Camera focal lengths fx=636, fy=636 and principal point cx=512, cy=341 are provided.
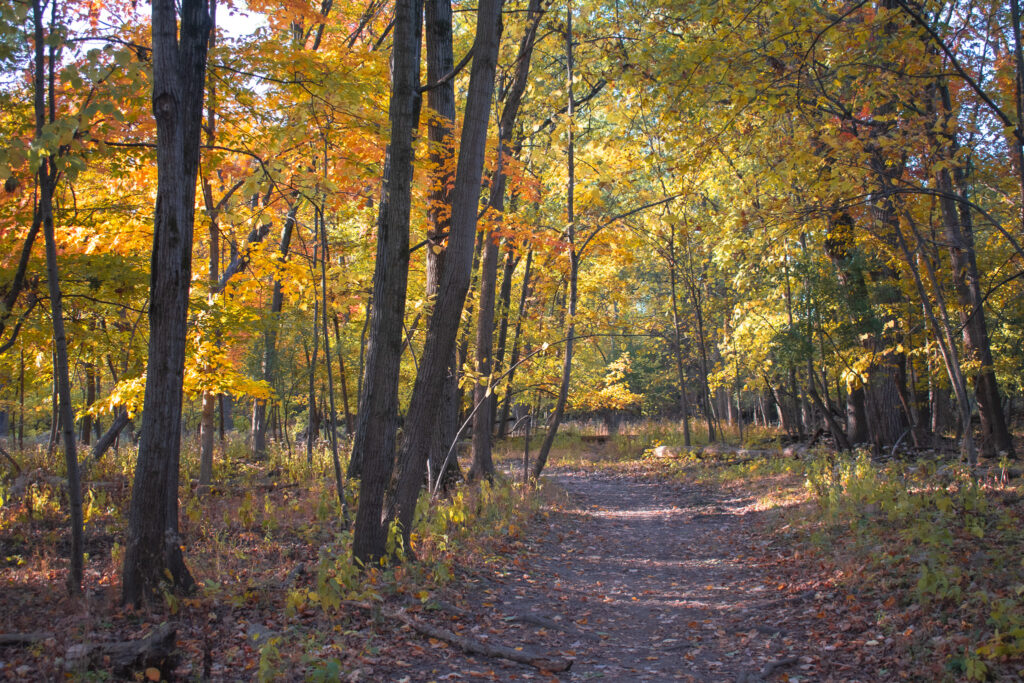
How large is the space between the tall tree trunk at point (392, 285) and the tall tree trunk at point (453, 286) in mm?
361

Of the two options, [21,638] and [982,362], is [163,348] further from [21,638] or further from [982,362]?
[982,362]

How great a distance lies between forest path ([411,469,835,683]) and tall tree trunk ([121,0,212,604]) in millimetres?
2266

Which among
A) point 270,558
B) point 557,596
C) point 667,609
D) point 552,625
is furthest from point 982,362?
point 270,558

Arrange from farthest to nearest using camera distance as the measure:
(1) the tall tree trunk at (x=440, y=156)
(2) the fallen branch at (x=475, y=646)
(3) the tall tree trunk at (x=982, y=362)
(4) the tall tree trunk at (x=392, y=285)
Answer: (3) the tall tree trunk at (x=982, y=362), (1) the tall tree trunk at (x=440, y=156), (4) the tall tree trunk at (x=392, y=285), (2) the fallen branch at (x=475, y=646)

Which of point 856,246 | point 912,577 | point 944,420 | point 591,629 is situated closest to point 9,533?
point 591,629

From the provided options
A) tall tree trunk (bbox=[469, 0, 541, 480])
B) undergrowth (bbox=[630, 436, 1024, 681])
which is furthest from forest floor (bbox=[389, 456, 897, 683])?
tall tree trunk (bbox=[469, 0, 541, 480])

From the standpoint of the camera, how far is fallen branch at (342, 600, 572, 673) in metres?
4.42

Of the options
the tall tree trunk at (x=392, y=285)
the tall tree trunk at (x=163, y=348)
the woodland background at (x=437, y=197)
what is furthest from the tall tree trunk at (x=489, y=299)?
the tall tree trunk at (x=163, y=348)

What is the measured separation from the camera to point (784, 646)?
4828 mm

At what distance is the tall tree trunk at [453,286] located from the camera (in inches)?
236

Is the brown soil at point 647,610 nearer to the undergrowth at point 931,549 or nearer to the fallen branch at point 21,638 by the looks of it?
the undergrowth at point 931,549

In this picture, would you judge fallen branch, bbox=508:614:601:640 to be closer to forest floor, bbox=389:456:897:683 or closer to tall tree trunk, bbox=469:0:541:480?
forest floor, bbox=389:456:897:683

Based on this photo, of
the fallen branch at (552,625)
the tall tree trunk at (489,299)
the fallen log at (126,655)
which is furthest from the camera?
the tall tree trunk at (489,299)

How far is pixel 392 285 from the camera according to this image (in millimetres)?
5617
